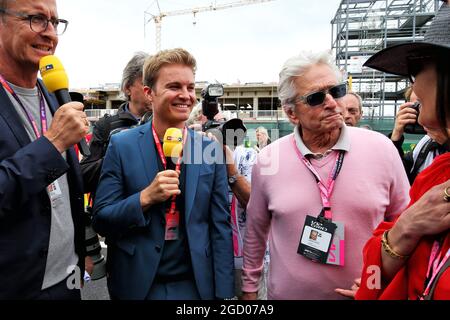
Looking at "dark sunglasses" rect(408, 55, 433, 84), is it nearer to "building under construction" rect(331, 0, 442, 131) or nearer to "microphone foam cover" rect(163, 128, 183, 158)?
"microphone foam cover" rect(163, 128, 183, 158)

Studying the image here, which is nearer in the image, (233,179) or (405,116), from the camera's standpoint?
(233,179)

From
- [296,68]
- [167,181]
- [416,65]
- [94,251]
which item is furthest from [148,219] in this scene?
[416,65]

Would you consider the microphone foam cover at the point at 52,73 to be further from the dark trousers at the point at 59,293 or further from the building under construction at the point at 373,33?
the building under construction at the point at 373,33

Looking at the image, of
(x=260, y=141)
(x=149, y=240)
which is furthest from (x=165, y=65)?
(x=260, y=141)

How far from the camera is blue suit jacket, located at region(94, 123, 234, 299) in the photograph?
1.66 metres

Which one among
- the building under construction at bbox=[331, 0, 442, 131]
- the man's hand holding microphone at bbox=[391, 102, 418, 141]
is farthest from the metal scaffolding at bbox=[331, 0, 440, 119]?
the man's hand holding microphone at bbox=[391, 102, 418, 141]

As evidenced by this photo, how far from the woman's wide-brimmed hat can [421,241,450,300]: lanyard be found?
55 cm

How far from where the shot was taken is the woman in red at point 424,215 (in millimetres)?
889

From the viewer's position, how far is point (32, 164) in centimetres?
128

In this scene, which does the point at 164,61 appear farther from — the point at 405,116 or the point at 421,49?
the point at 405,116

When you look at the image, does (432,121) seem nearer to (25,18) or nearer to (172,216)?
(172,216)

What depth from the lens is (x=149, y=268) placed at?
5.42 feet

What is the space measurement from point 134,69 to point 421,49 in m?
2.57

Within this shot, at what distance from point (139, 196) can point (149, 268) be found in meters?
0.37
